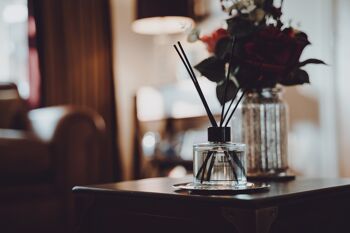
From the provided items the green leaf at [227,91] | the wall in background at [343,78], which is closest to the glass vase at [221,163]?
the green leaf at [227,91]

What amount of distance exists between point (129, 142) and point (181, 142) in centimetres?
81

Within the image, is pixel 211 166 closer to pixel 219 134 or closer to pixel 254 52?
pixel 219 134

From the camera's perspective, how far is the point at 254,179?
1.35 m

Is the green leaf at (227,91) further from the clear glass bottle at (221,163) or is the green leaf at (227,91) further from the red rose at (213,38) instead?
the clear glass bottle at (221,163)

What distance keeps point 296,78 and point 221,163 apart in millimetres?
482

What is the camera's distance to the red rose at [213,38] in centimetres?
142

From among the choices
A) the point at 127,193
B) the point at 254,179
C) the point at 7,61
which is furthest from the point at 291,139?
the point at 7,61

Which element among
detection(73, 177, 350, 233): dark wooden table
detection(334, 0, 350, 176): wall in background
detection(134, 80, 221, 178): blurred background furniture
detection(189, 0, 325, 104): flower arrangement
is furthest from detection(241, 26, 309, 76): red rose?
detection(134, 80, 221, 178): blurred background furniture

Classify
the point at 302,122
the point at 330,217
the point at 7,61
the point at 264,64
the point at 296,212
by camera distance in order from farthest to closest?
1. the point at 7,61
2. the point at 302,122
3. the point at 264,64
4. the point at 330,217
5. the point at 296,212

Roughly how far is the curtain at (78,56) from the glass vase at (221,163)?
274 centimetres

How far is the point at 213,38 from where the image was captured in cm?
144

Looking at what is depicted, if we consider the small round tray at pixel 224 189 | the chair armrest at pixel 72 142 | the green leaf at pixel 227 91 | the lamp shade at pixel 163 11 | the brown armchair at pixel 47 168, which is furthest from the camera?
the lamp shade at pixel 163 11

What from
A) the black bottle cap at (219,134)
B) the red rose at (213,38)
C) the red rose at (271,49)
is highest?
the red rose at (213,38)

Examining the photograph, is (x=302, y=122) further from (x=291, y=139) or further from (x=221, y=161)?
(x=221, y=161)
